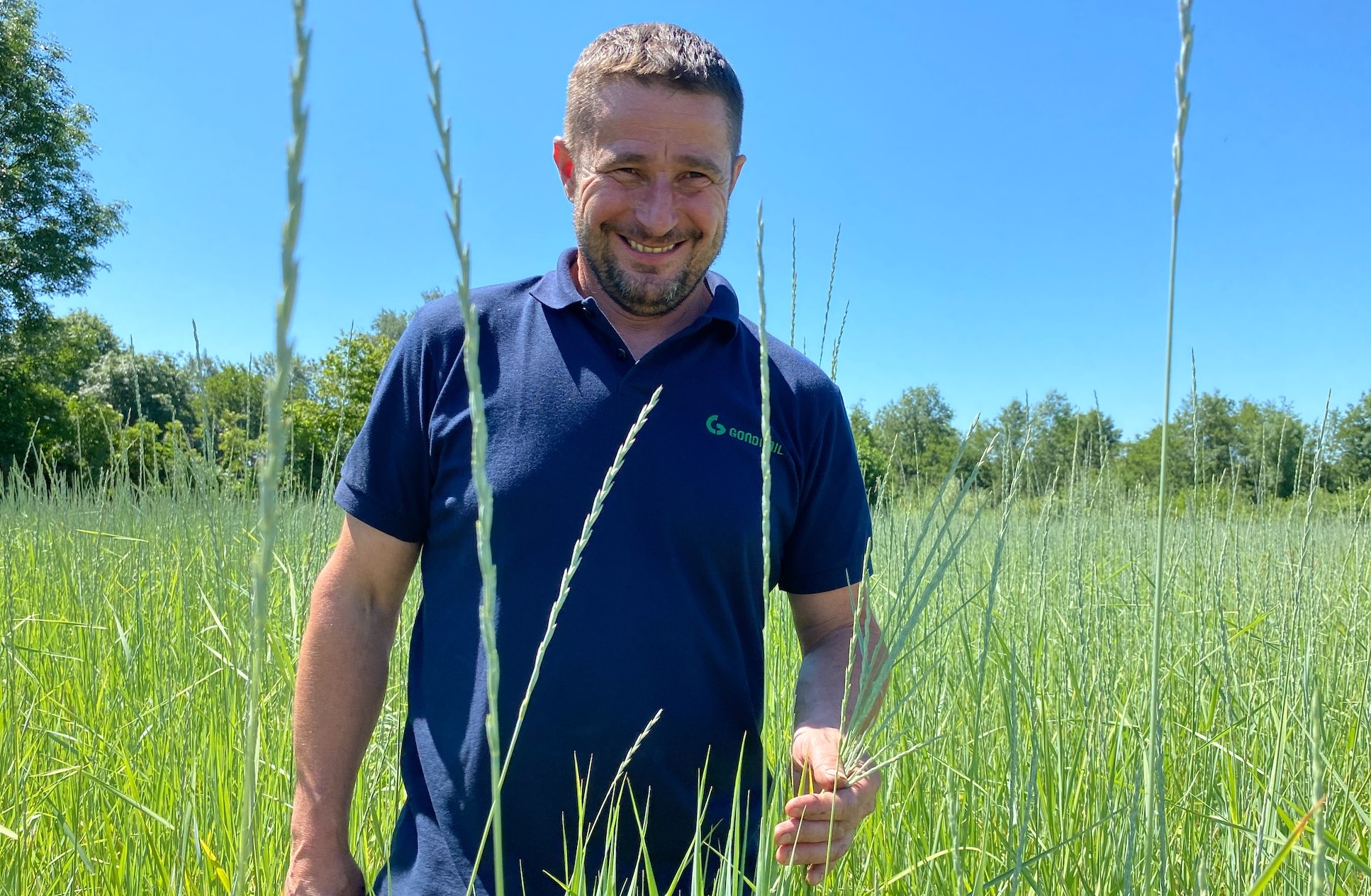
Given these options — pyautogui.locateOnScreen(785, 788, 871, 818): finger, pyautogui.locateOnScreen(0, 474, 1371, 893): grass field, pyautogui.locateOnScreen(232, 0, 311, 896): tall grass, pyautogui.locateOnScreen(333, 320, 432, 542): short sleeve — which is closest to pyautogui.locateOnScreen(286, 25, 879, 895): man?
pyautogui.locateOnScreen(333, 320, 432, 542): short sleeve

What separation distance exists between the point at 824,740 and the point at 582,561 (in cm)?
58

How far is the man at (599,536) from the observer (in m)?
1.48

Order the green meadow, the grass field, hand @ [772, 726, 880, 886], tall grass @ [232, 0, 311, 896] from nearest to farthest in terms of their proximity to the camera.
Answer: tall grass @ [232, 0, 311, 896]
hand @ [772, 726, 880, 886]
the green meadow
the grass field

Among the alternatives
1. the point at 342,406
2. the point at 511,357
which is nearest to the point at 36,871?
the point at 342,406

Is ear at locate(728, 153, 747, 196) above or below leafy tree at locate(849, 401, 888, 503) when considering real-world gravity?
above

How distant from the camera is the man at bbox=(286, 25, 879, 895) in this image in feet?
4.86

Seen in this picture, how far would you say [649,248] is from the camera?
1713 mm

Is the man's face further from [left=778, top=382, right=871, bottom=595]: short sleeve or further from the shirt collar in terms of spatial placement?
[left=778, top=382, right=871, bottom=595]: short sleeve

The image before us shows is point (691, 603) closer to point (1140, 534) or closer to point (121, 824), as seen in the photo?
point (121, 824)

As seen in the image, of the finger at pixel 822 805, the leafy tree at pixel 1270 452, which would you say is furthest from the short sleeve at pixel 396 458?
the leafy tree at pixel 1270 452

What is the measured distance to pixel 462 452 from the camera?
1533 mm

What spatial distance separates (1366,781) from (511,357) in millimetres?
1969

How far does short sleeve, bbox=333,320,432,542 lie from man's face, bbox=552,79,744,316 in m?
0.44

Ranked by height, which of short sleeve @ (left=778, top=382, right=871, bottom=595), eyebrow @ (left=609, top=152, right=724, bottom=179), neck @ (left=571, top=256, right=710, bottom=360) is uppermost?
eyebrow @ (left=609, top=152, right=724, bottom=179)
